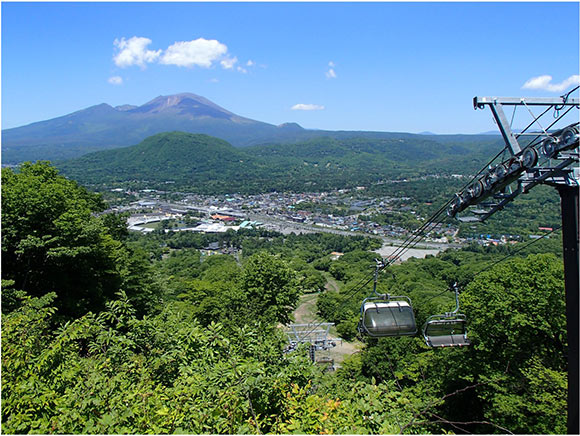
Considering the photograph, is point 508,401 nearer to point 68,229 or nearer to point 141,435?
point 141,435

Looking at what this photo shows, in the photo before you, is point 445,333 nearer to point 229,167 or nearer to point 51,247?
point 51,247

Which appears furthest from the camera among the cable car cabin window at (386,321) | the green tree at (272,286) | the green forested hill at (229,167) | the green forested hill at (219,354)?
the green forested hill at (229,167)

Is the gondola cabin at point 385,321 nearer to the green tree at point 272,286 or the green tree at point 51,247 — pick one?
the green tree at point 51,247

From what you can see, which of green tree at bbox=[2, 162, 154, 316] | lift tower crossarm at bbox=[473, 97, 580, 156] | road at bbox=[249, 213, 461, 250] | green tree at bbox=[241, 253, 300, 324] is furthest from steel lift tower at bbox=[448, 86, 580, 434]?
road at bbox=[249, 213, 461, 250]

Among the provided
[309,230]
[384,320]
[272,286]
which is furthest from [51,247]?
[309,230]

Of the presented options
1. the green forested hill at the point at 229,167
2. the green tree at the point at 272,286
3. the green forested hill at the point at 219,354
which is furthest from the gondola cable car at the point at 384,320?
the green forested hill at the point at 229,167

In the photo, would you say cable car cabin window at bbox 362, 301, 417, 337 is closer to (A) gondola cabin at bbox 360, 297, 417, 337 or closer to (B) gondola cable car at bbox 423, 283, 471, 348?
(A) gondola cabin at bbox 360, 297, 417, 337
